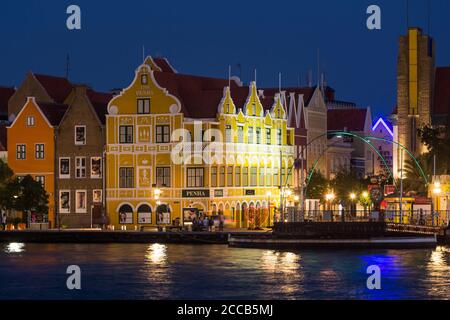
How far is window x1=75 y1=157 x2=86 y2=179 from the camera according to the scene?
129625mm

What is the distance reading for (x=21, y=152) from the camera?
131 metres

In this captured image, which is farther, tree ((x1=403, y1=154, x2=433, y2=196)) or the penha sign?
tree ((x1=403, y1=154, x2=433, y2=196))

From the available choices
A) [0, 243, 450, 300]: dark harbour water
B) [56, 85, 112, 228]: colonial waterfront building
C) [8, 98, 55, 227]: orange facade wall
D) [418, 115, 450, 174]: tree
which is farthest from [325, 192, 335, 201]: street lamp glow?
[0, 243, 450, 300]: dark harbour water

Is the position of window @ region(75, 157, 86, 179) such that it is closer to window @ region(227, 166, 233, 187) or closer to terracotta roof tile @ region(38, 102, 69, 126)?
terracotta roof tile @ region(38, 102, 69, 126)

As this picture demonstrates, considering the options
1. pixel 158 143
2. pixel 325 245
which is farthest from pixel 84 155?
pixel 325 245

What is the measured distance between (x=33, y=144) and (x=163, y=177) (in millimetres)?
12184

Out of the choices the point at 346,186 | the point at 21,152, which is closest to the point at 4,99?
the point at 21,152

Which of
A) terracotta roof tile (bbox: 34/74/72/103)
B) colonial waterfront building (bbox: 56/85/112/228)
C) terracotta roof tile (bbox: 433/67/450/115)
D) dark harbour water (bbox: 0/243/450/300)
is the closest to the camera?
dark harbour water (bbox: 0/243/450/300)

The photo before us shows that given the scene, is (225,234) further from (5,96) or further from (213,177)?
(5,96)

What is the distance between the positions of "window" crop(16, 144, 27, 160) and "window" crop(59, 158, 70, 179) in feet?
10.8

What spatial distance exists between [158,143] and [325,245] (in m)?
23.2

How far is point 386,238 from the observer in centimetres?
10725

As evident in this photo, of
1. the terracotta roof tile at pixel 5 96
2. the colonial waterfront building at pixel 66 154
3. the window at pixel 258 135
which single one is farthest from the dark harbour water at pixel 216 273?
the terracotta roof tile at pixel 5 96

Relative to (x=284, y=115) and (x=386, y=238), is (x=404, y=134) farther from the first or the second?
(x=386, y=238)
